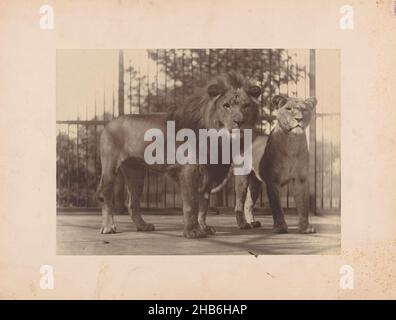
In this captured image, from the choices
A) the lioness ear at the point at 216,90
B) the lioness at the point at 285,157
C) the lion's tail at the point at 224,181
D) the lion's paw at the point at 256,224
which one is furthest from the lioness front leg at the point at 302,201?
the lioness ear at the point at 216,90

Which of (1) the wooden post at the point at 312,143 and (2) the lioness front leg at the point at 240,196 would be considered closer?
(1) the wooden post at the point at 312,143

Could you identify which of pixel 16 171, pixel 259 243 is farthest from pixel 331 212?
pixel 16 171

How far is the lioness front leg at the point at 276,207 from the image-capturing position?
23.1 ft

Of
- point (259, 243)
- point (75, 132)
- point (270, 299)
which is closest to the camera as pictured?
point (270, 299)

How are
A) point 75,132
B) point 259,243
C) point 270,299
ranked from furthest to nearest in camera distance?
point 75,132
point 259,243
point 270,299

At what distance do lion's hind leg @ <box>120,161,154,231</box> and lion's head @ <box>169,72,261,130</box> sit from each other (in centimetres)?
64

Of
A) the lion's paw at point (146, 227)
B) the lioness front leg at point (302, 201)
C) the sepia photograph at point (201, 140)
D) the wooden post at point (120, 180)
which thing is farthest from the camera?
the lion's paw at point (146, 227)

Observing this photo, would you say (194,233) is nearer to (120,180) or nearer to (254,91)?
(120,180)

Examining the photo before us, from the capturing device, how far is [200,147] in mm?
6848

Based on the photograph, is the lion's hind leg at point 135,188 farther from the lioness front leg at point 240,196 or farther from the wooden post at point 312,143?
the wooden post at point 312,143

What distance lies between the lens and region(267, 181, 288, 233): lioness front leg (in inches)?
277

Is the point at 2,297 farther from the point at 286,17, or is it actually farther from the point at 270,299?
the point at 286,17

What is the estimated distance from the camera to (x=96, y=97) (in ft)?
22.8

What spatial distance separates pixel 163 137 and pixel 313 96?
1417 millimetres
